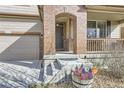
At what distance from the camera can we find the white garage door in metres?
13.9

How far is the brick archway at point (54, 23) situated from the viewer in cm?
1059

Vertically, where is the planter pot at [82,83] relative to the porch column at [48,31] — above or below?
below

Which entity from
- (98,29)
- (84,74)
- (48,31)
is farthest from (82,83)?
(98,29)

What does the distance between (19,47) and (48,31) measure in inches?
177

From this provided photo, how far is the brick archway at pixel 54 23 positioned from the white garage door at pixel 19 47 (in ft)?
13.4

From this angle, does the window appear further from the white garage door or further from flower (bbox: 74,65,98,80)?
flower (bbox: 74,65,98,80)

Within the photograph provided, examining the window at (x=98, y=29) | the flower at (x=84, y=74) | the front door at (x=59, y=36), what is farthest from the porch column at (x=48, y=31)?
the front door at (x=59, y=36)

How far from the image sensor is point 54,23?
35.1 ft

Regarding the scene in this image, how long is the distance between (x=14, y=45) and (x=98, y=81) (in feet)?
29.2

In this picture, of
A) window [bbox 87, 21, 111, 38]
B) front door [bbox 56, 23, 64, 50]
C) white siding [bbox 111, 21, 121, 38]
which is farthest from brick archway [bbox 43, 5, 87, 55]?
front door [bbox 56, 23, 64, 50]

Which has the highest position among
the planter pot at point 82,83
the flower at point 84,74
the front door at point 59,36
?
the front door at point 59,36

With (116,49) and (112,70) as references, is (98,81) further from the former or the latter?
(116,49)

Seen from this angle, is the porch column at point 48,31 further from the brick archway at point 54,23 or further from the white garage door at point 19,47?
the white garage door at point 19,47

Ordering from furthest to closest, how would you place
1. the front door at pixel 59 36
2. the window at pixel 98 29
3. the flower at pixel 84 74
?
1. the front door at pixel 59 36
2. the window at pixel 98 29
3. the flower at pixel 84 74
